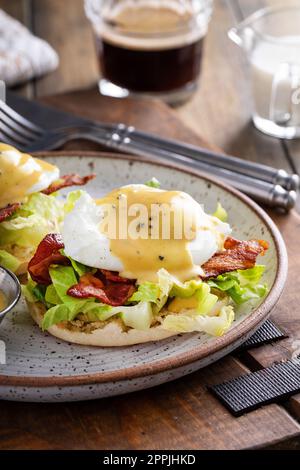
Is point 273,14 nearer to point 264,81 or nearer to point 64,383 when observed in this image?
point 264,81

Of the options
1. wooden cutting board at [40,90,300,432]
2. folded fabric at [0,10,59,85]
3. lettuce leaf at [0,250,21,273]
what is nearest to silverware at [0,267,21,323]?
lettuce leaf at [0,250,21,273]

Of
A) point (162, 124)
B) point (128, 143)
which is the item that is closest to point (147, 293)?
point (128, 143)

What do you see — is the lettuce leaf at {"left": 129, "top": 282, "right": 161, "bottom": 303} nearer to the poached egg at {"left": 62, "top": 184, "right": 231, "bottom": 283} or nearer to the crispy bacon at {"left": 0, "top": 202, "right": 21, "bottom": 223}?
the poached egg at {"left": 62, "top": 184, "right": 231, "bottom": 283}

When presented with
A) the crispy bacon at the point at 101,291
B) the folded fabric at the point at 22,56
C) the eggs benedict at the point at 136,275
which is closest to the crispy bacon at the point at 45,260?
the eggs benedict at the point at 136,275

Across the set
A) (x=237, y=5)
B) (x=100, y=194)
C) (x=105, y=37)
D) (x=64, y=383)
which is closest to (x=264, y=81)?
(x=105, y=37)

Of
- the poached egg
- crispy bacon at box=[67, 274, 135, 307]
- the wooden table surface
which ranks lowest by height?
the wooden table surface

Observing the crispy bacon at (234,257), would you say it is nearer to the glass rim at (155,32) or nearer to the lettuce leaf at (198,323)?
the lettuce leaf at (198,323)
